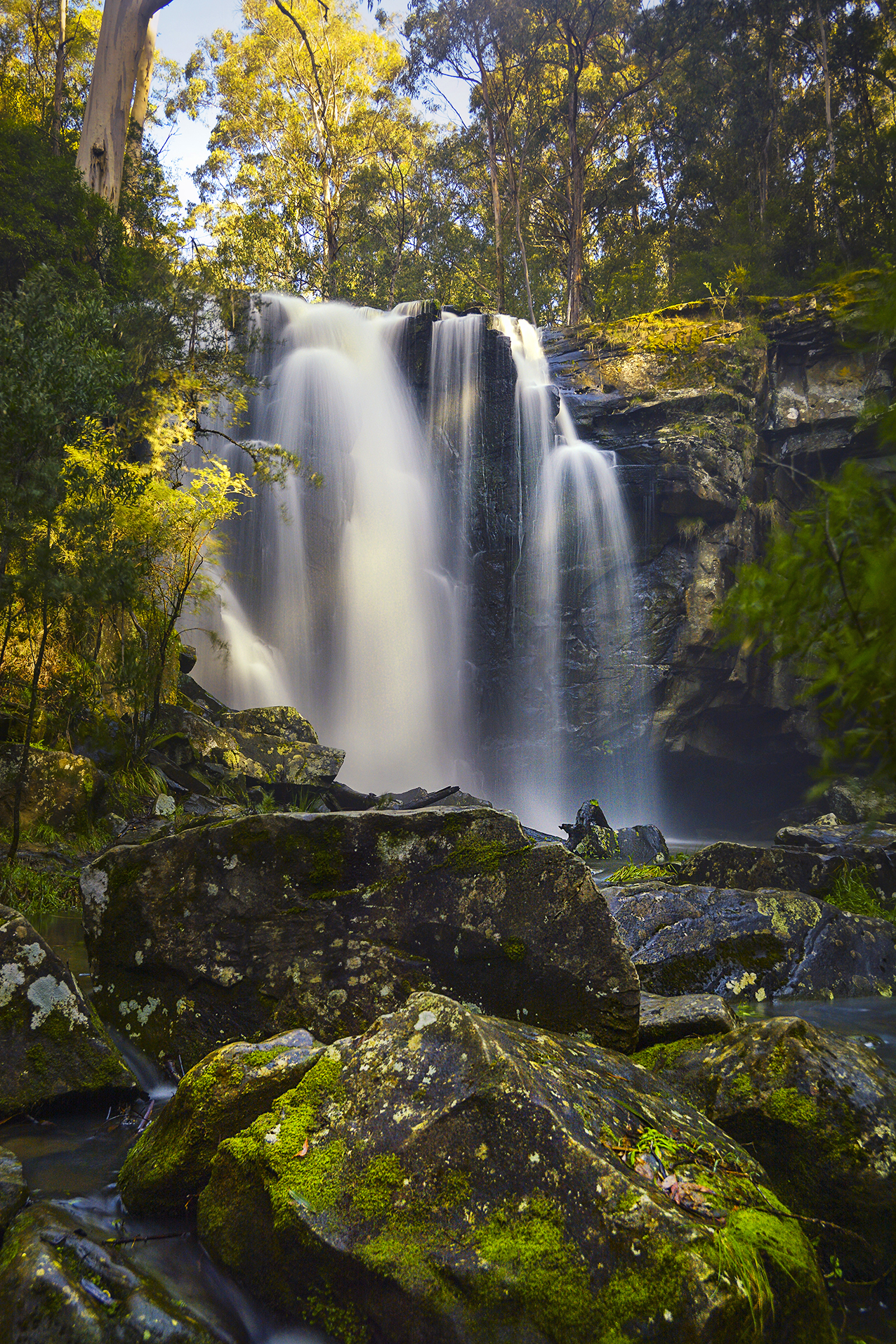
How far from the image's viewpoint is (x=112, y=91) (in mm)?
16641

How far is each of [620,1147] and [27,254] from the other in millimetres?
18446

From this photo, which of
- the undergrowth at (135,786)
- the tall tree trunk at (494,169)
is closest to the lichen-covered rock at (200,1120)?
the undergrowth at (135,786)

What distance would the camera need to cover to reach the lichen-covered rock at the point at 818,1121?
267 cm

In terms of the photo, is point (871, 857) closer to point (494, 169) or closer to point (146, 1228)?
point (146, 1228)

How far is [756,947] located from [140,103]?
27.1 m

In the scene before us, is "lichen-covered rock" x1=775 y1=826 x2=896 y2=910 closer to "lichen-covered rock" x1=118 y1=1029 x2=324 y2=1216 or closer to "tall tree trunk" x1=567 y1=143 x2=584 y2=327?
"lichen-covered rock" x1=118 y1=1029 x2=324 y2=1216

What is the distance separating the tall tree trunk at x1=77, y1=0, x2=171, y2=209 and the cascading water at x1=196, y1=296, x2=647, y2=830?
560cm

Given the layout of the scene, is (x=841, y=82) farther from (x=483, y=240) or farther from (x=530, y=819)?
(x=530, y=819)

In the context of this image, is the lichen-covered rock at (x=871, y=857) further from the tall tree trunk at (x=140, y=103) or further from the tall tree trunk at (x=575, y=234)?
the tall tree trunk at (x=575, y=234)

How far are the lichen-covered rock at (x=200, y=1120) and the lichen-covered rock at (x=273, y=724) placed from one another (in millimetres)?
11083

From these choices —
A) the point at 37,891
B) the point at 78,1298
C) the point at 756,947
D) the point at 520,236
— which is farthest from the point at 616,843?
the point at 520,236

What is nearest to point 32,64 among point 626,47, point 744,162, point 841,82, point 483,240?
point 483,240

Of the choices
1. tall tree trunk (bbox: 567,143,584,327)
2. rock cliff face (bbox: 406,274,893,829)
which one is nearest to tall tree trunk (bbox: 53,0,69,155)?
rock cliff face (bbox: 406,274,893,829)

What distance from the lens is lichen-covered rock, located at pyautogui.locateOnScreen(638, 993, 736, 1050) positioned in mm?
3838
